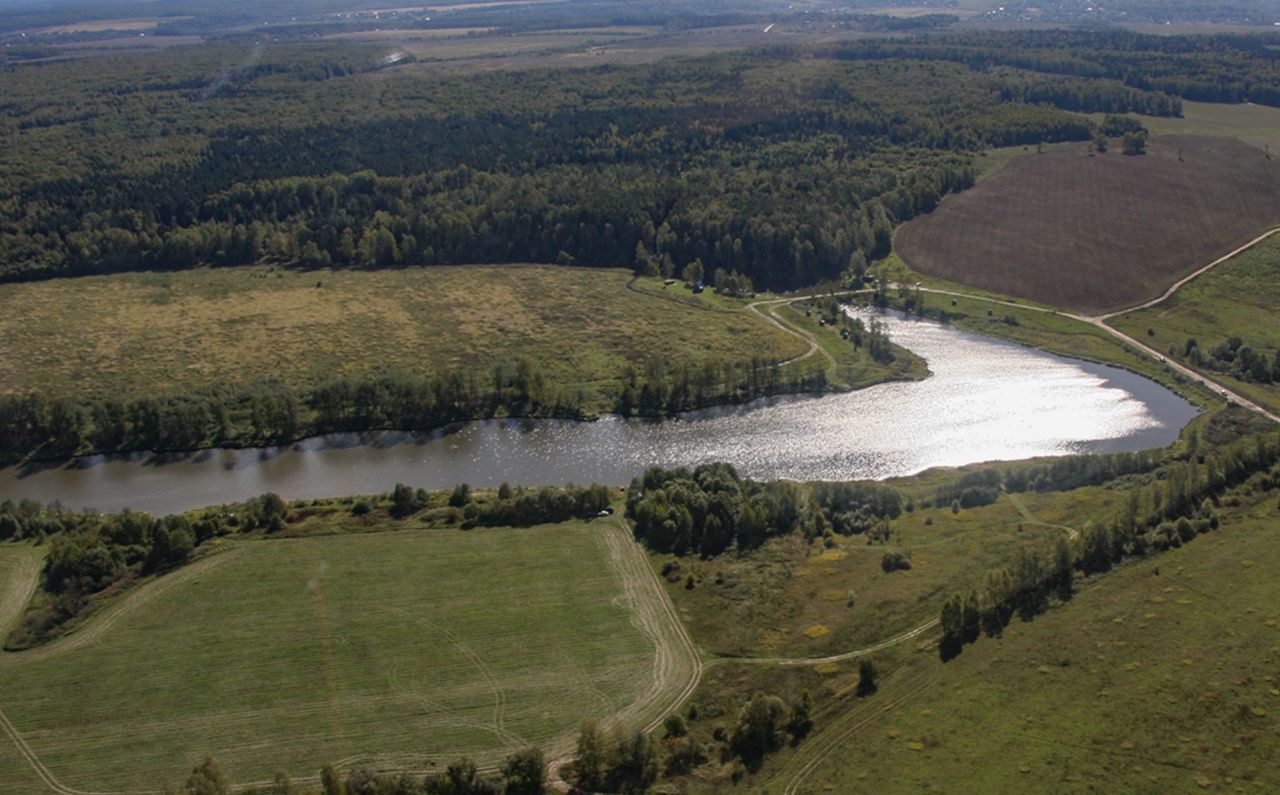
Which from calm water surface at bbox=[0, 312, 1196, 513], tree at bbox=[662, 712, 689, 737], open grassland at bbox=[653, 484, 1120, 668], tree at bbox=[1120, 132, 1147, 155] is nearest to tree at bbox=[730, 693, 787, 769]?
tree at bbox=[662, 712, 689, 737]

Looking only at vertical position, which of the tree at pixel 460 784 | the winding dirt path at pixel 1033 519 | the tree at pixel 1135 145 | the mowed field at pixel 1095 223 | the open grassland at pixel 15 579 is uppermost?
the tree at pixel 1135 145

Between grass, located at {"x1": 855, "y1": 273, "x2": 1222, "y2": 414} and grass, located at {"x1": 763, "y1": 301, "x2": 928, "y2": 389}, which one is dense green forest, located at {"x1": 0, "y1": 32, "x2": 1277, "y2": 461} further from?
grass, located at {"x1": 855, "y1": 273, "x2": 1222, "y2": 414}

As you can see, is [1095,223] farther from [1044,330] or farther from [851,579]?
[851,579]

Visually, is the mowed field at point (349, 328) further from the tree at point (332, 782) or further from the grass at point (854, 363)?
the tree at point (332, 782)

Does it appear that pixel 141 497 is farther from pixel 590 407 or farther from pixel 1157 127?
pixel 1157 127

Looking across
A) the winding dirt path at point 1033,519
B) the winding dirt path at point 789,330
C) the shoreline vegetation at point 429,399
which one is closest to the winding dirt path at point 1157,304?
the winding dirt path at point 789,330

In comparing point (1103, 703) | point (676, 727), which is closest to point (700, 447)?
point (676, 727)

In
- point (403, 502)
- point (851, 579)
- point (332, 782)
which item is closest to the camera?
point (332, 782)
